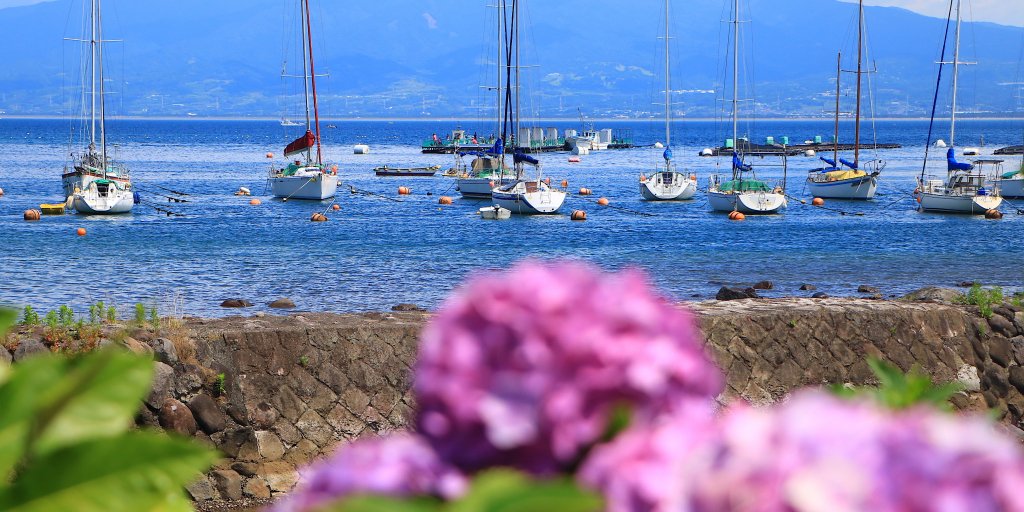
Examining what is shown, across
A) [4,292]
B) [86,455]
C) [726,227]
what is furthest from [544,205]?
[86,455]

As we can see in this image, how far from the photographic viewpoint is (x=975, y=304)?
1578 centimetres

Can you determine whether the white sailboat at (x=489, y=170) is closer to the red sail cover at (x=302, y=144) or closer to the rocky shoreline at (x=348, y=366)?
the red sail cover at (x=302, y=144)

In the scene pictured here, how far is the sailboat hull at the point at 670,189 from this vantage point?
66.7m

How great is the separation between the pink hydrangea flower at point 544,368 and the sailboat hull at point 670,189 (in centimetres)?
6600

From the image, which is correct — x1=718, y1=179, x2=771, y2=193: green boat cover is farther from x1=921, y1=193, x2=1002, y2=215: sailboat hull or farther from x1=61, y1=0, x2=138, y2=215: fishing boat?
x1=61, y1=0, x2=138, y2=215: fishing boat

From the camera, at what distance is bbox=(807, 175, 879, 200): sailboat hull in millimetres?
67688

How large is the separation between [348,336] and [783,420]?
11.8 metres

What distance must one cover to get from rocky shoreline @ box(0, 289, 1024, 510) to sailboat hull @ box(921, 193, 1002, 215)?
1803 inches

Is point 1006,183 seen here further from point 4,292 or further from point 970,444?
point 970,444

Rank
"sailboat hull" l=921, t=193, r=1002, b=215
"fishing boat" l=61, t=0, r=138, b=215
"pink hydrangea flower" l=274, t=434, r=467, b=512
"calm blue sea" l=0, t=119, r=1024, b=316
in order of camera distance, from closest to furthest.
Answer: "pink hydrangea flower" l=274, t=434, r=467, b=512, "calm blue sea" l=0, t=119, r=1024, b=316, "fishing boat" l=61, t=0, r=138, b=215, "sailboat hull" l=921, t=193, r=1002, b=215

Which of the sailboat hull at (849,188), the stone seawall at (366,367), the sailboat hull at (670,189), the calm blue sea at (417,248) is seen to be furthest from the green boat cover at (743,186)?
the stone seawall at (366,367)

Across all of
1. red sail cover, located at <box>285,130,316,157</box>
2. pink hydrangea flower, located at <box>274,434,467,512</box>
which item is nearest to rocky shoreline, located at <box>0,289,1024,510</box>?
pink hydrangea flower, located at <box>274,434,467,512</box>

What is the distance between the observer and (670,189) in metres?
66.9

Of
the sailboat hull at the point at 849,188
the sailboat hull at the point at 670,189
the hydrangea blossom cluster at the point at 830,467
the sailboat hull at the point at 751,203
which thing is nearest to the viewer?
the hydrangea blossom cluster at the point at 830,467
